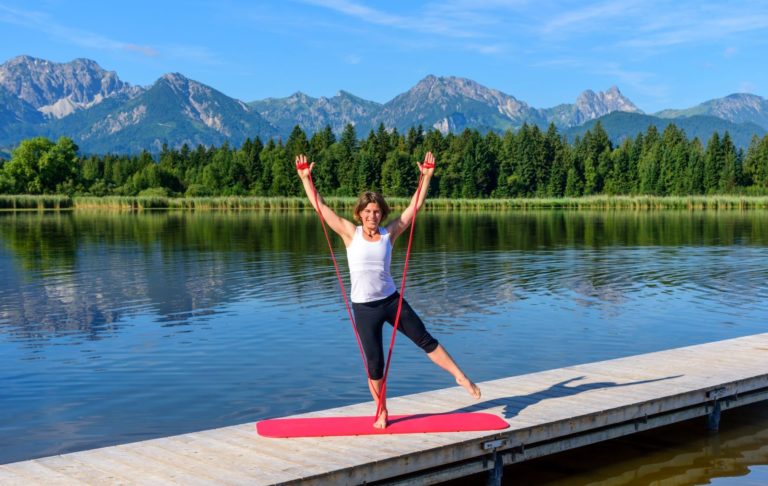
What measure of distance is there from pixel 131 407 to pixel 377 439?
15.4 feet

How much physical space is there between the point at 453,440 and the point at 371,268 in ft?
5.96

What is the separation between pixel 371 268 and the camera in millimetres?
8133

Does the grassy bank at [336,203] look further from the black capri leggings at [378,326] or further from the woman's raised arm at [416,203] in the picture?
the black capri leggings at [378,326]

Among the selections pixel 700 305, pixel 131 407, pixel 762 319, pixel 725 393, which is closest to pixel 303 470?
pixel 131 407

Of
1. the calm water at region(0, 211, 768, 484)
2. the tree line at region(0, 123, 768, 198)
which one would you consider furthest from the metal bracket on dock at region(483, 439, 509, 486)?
the tree line at region(0, 123, 768, 198)

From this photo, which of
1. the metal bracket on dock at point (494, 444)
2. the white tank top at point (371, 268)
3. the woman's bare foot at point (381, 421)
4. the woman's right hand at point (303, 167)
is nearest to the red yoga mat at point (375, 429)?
the woman's bare foot at point (381, 421)

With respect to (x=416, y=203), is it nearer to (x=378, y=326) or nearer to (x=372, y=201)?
(x=372, y=201)

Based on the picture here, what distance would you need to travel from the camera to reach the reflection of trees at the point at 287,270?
20.7 meters

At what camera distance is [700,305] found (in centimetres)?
2020

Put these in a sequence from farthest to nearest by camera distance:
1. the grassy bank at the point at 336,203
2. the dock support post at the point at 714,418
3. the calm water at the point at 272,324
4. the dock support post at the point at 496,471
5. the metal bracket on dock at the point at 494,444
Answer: the grassy bank at the point at 336,203 < the calm water at the point at 272,324 < the dock support post at the point at 714,418 < the dock support post at the point at 496,471 < the metal bracket on dock at the point at 494,444

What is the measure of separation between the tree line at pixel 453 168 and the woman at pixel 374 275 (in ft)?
377

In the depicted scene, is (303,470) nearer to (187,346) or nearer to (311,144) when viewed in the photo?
(187,346)

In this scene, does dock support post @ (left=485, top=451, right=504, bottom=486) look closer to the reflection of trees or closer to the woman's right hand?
the woman's right hand

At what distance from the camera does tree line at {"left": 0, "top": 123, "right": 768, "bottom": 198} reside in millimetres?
120688
